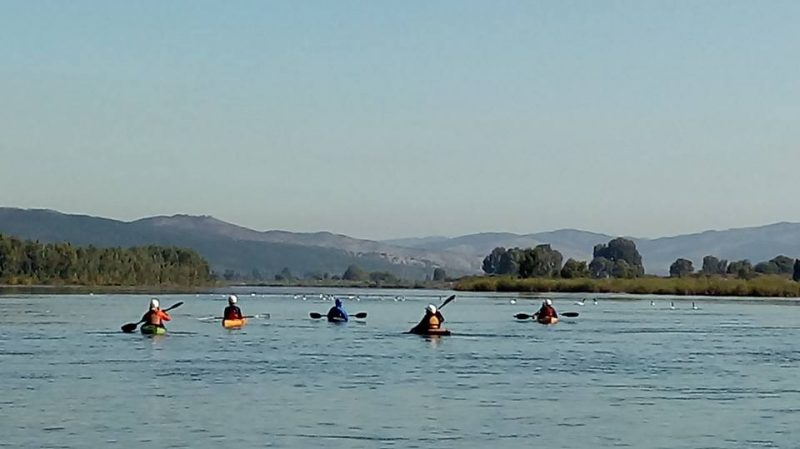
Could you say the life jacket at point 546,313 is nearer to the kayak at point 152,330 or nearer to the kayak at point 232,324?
the kayak at point 232,324

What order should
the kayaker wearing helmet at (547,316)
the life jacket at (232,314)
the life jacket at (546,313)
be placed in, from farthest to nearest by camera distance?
the life jacket at (546,313)
the kayaker wearing helmet at (547,316)
the life jacket at (232,314)

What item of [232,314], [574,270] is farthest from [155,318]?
[574,270]

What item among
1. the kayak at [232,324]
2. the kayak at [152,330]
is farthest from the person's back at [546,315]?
the kayak at [152,330]

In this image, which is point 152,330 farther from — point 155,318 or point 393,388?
point 393,388

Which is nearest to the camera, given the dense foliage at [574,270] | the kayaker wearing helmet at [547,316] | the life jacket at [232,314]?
the life jacket at [232,314]

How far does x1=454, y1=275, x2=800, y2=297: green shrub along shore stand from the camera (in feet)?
438

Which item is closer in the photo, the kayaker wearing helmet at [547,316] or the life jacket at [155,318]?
the life jacket at [155,318]

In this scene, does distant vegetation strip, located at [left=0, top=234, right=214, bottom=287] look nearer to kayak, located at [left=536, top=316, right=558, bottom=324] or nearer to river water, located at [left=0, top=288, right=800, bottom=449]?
kayak, located at [left=536, top=316, right=558, bottom=324]

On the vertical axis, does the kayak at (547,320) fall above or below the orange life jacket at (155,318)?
above

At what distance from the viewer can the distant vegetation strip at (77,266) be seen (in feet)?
Answer: 544

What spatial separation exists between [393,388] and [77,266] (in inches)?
5438

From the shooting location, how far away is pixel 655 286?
145 metres

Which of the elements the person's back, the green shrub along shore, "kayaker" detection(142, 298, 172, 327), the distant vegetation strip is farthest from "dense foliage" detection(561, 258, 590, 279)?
"kayaker" detection(142, 298, 172, 327)

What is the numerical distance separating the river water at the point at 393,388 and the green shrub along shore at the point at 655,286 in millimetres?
72826
